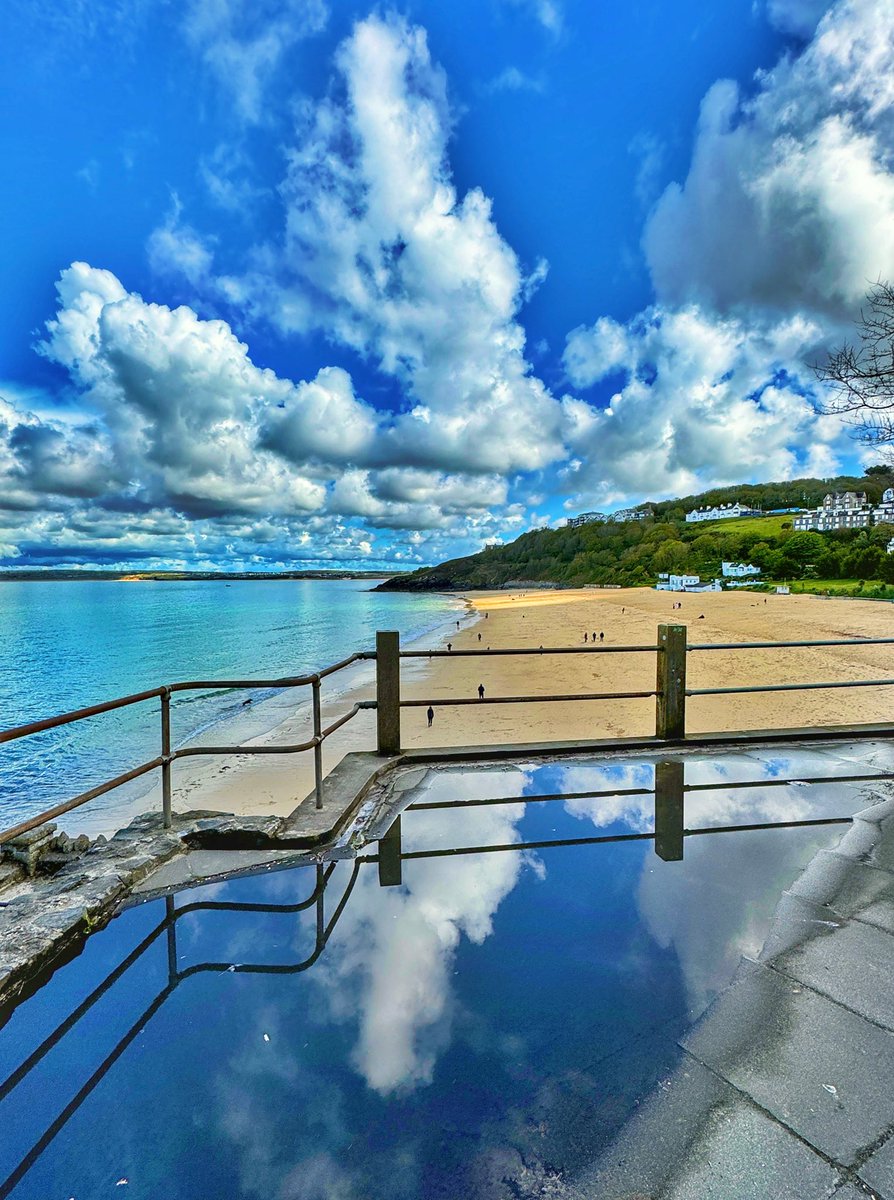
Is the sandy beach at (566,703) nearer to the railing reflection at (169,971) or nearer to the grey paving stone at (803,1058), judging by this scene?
the railing reflection at (169,971)

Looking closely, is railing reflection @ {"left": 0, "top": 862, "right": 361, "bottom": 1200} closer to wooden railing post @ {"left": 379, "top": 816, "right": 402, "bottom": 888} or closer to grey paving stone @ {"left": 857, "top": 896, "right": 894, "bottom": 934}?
wooden railing post @ {"left": 379, "top": 816, "right": 402, "bottom": 888}

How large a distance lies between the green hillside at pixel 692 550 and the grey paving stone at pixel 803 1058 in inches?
2907

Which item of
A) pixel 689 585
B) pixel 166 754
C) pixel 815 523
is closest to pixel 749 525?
pixel 815 523

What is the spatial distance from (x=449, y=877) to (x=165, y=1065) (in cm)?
148

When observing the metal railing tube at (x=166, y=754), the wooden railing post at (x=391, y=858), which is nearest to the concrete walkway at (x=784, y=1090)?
the wooden railing post at (x=391, y=858)

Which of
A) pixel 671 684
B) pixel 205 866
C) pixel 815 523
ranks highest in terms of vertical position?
pixel 815 523

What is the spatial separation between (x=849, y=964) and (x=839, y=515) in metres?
126

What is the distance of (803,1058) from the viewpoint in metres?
1.86

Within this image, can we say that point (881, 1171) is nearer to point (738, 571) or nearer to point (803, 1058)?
point (803, 1058)

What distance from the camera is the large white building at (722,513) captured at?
505 feet

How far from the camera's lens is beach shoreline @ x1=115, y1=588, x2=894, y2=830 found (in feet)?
40.1

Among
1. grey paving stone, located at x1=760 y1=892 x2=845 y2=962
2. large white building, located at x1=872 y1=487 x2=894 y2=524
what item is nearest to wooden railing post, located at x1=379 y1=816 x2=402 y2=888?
grey paving stone, located at x1=760 y1=892 x2=845 y2=962

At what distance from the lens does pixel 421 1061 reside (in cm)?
189

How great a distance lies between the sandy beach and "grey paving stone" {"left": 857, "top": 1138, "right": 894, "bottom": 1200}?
12.5ft
